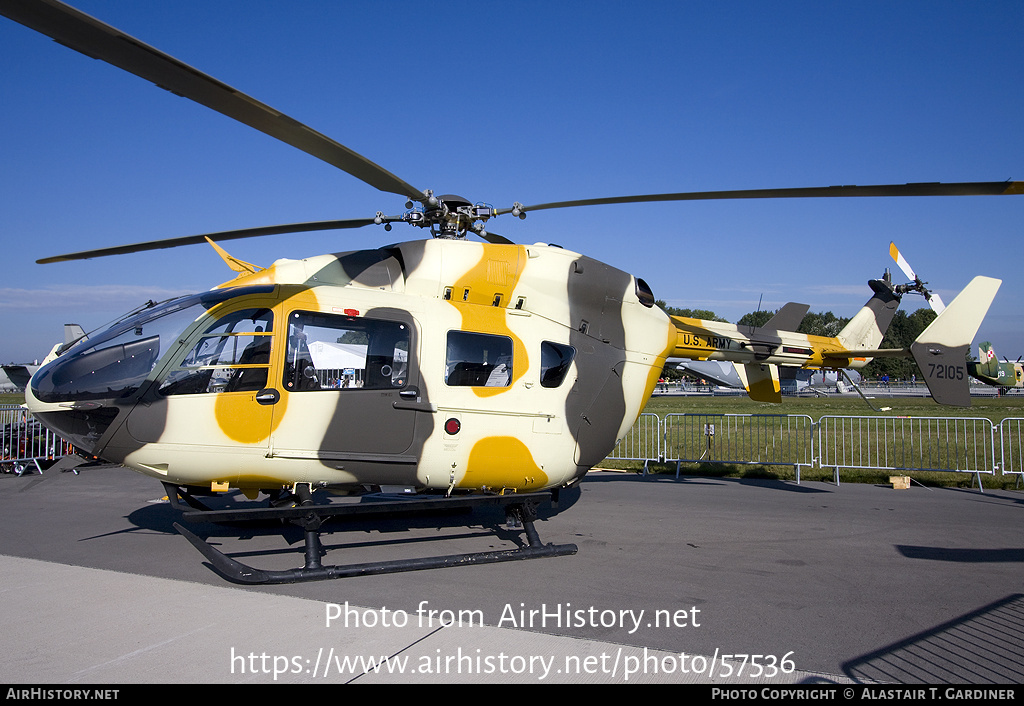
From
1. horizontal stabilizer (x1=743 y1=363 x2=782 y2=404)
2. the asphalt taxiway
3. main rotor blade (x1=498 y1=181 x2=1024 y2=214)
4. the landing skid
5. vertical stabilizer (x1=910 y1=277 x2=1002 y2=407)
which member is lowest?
the asphalt taxiway

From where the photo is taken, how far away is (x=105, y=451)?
5.84 meters

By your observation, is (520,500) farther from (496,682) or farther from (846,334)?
(846,334)

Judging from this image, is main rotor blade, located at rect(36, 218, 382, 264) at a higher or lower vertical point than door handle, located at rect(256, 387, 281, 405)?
higher

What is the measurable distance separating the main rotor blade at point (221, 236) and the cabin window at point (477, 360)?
1.68m

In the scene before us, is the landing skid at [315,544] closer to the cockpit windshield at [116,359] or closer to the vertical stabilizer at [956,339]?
the cockpit windshield at [116,359]

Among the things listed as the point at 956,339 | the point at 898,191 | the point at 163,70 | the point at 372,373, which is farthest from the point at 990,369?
the point at 163,70

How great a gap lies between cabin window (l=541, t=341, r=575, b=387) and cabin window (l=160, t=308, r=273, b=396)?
2.79 meters

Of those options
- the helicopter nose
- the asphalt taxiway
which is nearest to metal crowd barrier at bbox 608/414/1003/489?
the asphalt taxiway

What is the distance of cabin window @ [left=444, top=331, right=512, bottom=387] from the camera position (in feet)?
22.0

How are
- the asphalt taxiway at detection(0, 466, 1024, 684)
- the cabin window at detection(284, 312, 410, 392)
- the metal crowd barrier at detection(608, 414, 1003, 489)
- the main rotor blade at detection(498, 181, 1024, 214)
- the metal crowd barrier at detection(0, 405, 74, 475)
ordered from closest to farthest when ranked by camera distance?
the asphalt taxiway at detection(0, 466, 1024, 684)
the main rotor blade at detection(498, 181, 1024, 214)
the cabin window at detection(284, 312, 410, 392)
the metal crowd barrier at detection(608, 414, 1003, 489)
the metal crowd barrier at detection(0, 405, 74, 475)

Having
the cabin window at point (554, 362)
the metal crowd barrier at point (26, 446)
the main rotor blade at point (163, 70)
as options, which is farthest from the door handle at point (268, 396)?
the metal crowd barrier at point (26, 446)

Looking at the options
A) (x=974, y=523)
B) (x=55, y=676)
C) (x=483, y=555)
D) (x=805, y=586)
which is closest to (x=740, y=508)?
(x=974, y=523)

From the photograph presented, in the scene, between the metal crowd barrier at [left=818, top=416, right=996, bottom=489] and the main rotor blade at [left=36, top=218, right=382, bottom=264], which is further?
the metal crowd barrier at [left=818, top=416, right=996, bottom=489]

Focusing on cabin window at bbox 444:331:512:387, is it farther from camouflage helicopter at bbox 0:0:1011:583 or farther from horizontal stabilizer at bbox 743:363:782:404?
horizontal stabilizer at bbox 743:363:782:404
